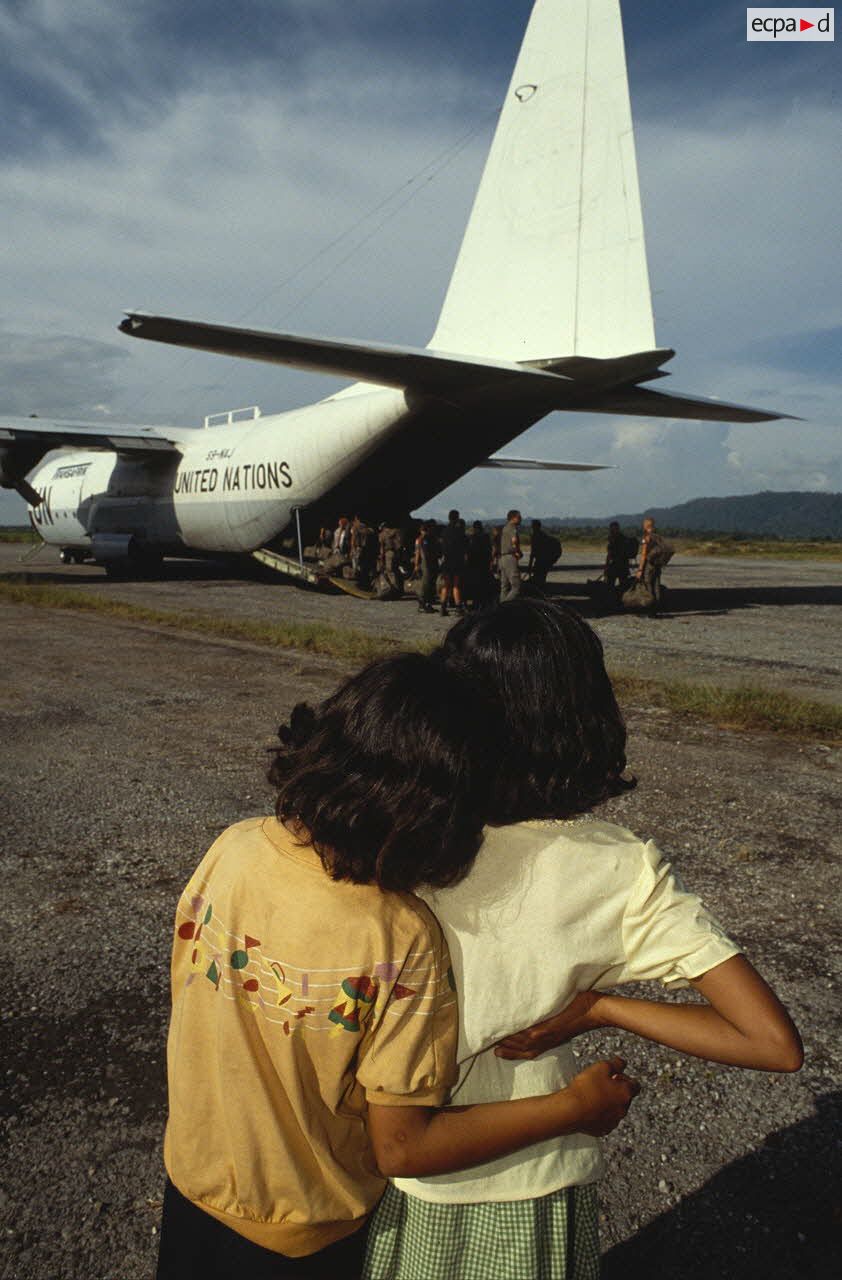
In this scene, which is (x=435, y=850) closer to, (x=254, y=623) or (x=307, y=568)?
(x=254, y=623)

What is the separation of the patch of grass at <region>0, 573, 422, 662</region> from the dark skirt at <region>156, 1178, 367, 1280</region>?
810 centimetres

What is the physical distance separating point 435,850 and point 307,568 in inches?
728

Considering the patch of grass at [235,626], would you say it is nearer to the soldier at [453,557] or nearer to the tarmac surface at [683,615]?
the tarmac surface at [683,615]

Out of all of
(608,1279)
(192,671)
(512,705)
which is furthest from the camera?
(192,671)

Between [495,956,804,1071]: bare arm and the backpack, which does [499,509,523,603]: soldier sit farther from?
[495,956,804,1071]: bare arm

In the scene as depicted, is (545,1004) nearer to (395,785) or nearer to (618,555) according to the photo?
(395,785)

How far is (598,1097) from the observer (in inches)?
50.8

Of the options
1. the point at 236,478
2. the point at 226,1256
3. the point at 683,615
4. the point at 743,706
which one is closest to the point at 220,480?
the point at 236,478

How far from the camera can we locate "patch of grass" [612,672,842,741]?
712 centimetres

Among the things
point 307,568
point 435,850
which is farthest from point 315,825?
point 307,568

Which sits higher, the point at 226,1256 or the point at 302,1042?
the point at 302,1042

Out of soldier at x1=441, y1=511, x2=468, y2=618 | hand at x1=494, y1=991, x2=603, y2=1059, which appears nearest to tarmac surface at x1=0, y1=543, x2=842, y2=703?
soldier at x1=441, y1=511, x2=468, y2=618

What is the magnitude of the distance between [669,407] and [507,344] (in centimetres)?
405

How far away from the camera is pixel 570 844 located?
4.44 ft
